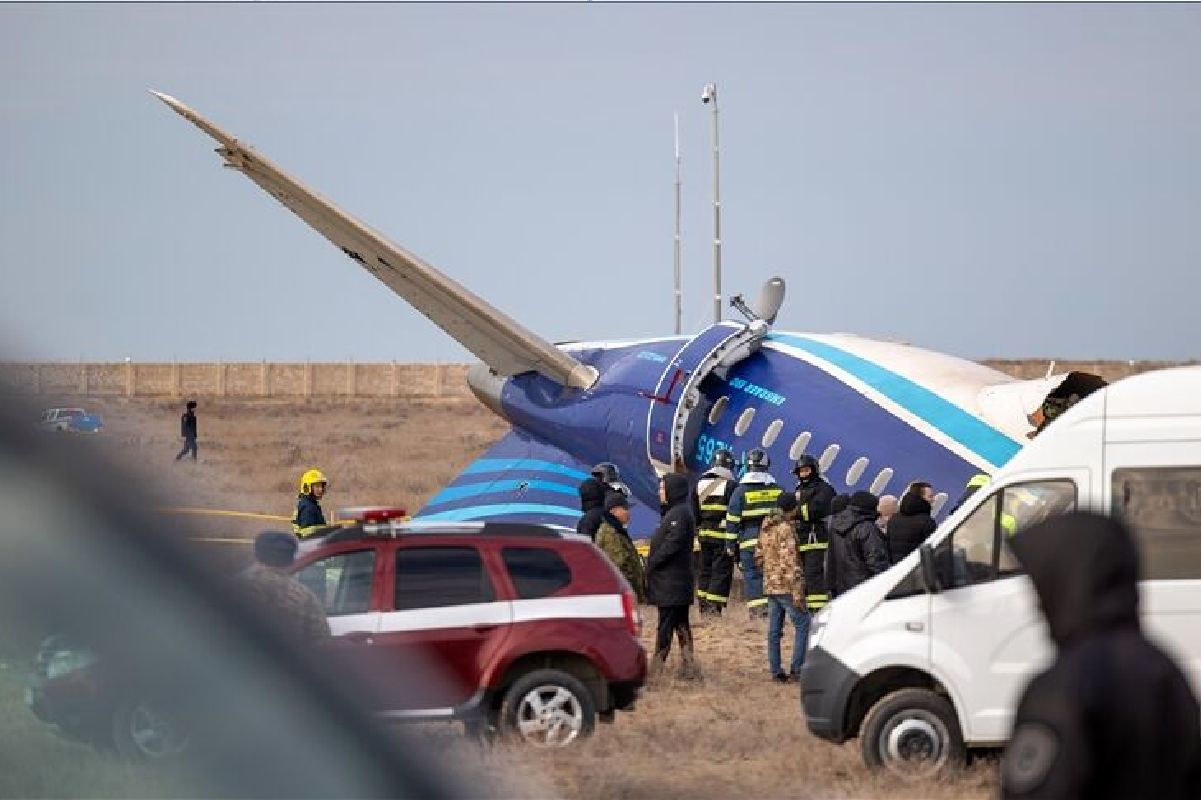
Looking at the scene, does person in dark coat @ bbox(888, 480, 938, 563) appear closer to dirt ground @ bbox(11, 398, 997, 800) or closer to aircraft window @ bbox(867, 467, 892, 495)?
→ dirt ground @ bbox(11, 398, 997, 800)

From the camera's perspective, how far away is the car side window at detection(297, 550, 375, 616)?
12.5 m

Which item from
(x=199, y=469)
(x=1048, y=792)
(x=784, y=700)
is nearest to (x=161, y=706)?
(x=199, y=469)

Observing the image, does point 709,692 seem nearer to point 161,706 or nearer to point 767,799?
point 767,799

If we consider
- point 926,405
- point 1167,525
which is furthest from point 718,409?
point 1167,525

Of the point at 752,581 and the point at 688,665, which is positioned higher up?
the point at 752,581

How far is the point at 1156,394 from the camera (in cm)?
1208

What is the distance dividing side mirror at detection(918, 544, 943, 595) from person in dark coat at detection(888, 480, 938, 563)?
4500mm

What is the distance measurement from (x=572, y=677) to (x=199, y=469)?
864cm

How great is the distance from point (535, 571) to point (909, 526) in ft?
16.9

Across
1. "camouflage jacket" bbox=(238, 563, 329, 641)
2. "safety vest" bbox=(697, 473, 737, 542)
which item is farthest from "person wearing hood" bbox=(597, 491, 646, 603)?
"camouflage jacket" bbox=(238, 563, 329, 641)

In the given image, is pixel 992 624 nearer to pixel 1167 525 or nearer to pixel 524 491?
pixel 1167 525

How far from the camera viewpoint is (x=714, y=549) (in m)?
20.8

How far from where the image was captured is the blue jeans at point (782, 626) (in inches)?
659

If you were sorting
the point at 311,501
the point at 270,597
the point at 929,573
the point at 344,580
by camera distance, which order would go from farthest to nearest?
the point at 311,501, the point at 344,580, the point at 929,573, the point at 270,597
